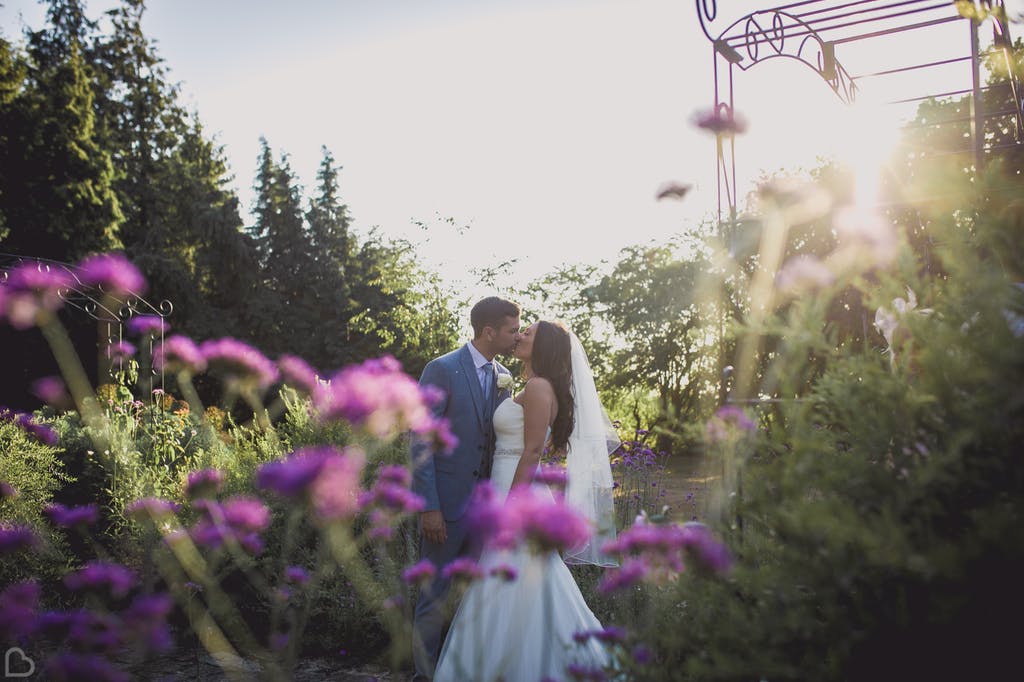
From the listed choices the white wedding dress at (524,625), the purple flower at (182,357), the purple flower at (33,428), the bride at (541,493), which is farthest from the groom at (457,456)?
the purple flower at (33,428)

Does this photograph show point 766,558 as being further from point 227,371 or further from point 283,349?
point 283,349

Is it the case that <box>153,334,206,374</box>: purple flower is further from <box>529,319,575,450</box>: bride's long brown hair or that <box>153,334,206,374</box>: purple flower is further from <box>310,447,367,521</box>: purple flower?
<box>529,319,575,450</box>: bride's long brown hair

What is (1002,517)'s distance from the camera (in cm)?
125

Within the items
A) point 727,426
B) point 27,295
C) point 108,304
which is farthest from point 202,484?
point 108,304

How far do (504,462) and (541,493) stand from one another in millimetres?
233

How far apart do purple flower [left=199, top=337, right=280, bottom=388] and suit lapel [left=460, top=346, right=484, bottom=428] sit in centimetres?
145

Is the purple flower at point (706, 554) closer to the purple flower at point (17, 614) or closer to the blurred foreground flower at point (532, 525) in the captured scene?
the blurred foreground flower at point (532, 525)

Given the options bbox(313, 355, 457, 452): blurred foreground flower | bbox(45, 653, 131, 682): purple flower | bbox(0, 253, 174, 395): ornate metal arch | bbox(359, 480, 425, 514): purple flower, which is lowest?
bbox(45, 653, 131, 682): purple flower

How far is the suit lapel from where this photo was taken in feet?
11.9

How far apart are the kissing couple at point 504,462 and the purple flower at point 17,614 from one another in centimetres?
175

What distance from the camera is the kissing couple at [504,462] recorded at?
3.09m

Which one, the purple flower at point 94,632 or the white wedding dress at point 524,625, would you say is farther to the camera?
the white wedding dress at point 524,625

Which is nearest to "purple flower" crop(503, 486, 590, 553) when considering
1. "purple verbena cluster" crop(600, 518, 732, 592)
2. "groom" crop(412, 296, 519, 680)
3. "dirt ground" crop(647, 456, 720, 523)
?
"purple verbena cluster" crop(600, 518, 732, 592)

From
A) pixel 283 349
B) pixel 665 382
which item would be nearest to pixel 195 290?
pixel 283 349
